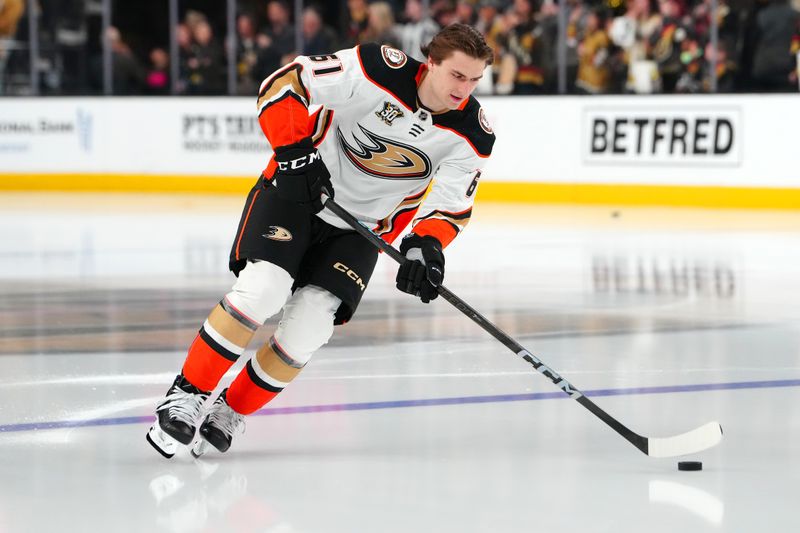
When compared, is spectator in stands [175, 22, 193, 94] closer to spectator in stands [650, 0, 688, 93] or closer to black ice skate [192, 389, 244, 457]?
spectator in stands [650, 0, 688, 93]

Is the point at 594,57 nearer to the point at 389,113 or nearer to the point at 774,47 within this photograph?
the point at 774,47

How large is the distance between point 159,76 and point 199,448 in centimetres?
1121

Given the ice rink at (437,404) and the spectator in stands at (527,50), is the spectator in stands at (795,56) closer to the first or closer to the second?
the spectator in stands at (527,50)

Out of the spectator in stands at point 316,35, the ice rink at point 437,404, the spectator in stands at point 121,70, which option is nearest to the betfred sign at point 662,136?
the spectator in stands at point 316,35

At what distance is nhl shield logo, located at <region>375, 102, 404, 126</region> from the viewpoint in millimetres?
3508

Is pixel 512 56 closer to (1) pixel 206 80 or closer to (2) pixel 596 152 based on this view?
(2) pixel 596 152

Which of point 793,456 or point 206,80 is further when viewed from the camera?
point 206,80

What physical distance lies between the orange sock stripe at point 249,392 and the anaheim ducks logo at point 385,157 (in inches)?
22.8

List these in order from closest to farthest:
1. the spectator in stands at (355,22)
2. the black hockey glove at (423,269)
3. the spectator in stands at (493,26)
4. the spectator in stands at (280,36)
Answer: the black hockey glove at (423,269), the spectator in stands at (493,26), the spectator in stands at (355,22), the spectator in stands at (280,36)

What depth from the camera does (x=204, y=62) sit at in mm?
13859

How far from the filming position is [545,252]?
8.34 meters

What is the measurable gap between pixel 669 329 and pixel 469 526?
287 cm

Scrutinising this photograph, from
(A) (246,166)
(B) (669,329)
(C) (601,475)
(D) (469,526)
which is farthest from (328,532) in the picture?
(A) (246,166)

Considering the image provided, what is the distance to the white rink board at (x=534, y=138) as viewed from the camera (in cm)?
1130
